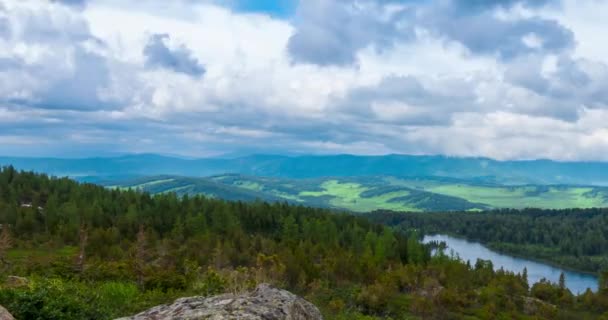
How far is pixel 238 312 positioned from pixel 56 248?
441ft

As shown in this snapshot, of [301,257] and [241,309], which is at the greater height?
[241,309]

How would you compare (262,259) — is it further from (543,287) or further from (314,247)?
(543,287)

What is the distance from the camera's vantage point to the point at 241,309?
1825 cm

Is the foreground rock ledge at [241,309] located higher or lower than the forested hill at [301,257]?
higher

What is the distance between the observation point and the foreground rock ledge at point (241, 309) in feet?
58.7

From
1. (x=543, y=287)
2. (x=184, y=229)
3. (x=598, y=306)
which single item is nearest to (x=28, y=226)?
(x=184, y=229)

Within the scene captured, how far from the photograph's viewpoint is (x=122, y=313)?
102 ft

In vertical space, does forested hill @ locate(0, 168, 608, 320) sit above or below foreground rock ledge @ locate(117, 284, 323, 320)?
below

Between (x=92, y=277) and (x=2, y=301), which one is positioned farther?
(x=92, y=277)

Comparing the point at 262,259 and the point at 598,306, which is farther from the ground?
the point at 262,259

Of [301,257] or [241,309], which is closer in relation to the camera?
[241,309]

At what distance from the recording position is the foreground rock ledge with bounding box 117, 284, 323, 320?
1789 cm

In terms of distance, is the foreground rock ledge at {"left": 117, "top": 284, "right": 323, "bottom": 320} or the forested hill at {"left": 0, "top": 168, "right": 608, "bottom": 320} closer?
the foreground rock ledge at {"left": 117, "top": 284, "right": 323, "bottom": 320}

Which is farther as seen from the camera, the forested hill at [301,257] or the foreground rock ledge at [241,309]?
the forested hill at [301,257]
